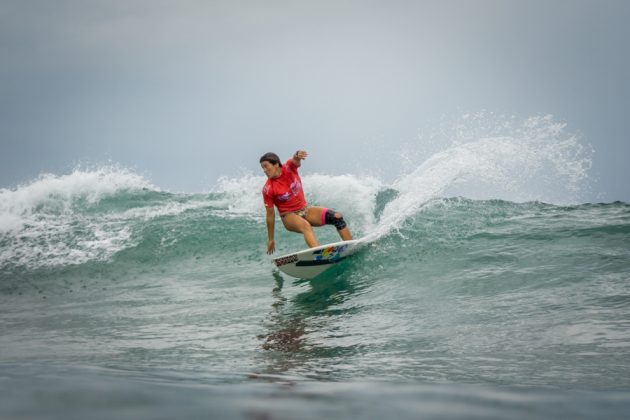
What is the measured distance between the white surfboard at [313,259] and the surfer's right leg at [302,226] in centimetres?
Answer: 21

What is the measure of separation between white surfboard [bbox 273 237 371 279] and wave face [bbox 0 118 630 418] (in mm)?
281

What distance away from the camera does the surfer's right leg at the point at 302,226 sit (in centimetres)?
854

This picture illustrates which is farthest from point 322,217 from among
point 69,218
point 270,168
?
point 69,218

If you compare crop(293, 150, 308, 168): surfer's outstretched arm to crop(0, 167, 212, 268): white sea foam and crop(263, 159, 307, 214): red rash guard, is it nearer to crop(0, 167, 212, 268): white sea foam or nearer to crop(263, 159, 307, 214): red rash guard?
crop(263, 159, 307, 214): red rash guard

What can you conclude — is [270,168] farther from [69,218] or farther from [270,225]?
[69,218]

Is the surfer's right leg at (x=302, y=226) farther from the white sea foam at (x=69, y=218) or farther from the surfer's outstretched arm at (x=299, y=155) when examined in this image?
the white sea foam at (x=69, y=218)

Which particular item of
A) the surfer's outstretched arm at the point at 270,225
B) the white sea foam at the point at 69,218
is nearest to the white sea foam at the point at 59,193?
the white sea foam at the point at 69,218

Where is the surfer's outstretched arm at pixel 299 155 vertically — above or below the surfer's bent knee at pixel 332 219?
above

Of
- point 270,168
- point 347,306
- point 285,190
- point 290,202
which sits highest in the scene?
point 270,168

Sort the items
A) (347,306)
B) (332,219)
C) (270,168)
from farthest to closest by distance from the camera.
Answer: (332,219)
(270,168)
(347,306)

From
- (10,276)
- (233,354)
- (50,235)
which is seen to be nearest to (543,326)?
(233,354)

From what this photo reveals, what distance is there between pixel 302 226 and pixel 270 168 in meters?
1.12

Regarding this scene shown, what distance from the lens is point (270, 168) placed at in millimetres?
8320

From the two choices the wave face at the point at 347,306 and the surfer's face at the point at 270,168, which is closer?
the wave face at the point at 347,306
